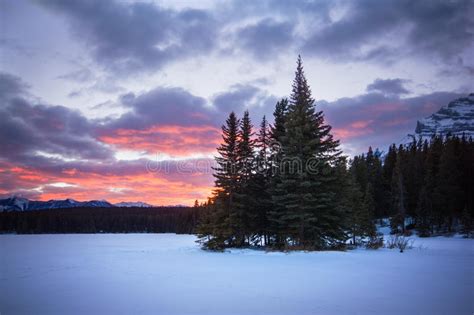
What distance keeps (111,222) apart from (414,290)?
150457 mm

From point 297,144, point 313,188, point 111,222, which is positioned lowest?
point 111,222

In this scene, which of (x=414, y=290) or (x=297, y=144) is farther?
(x=297, y=144)

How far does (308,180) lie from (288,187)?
6.61 feet

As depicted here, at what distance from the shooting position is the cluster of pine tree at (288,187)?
2834 cm

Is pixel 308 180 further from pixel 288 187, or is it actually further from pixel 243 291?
pixel 243 291

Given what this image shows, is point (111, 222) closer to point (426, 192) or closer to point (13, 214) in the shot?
point (13, 214)

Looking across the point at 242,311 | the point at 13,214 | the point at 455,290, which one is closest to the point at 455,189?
the point at 455,290

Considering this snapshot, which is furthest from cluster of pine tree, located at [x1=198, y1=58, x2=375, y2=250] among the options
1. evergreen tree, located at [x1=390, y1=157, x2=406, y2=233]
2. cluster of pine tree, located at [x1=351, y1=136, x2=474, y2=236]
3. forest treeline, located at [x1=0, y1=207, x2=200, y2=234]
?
forest treeline, located at [x1=0, y1=207, x2=200, y2=234]

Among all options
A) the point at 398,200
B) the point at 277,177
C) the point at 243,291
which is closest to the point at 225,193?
the point at 277,177

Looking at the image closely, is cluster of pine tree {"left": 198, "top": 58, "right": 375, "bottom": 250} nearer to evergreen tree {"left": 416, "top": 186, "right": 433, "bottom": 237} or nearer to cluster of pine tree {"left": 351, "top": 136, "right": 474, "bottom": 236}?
cluster of pine tree {"left": 351, "top": 136, "right": 474, "bottom": 236}

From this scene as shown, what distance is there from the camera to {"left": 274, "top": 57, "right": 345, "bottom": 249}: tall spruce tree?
27797mm

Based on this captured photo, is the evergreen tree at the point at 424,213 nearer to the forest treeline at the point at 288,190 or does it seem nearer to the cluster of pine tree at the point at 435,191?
the cluster of pine tree at the point at 435,191

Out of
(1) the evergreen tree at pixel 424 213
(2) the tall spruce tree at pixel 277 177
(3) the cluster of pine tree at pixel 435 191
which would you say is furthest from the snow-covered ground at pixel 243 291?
(1) the evergreen tree at pixel 424 213

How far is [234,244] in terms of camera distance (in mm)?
34531
